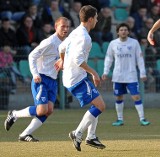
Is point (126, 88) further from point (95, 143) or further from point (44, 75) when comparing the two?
point (95, 143)

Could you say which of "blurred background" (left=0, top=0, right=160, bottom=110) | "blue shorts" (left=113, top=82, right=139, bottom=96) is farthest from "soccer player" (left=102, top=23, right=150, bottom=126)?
"blurred background" (left=0, top=0, right=160, bottom=110)

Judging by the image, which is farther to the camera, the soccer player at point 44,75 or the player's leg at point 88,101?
the soccer player at point 44,75

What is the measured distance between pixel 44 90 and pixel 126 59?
13.8 ft

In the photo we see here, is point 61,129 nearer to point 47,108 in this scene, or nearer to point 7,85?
point 47,108

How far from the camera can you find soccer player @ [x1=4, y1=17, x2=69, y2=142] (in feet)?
44.5

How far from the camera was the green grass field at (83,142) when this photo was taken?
1160cm

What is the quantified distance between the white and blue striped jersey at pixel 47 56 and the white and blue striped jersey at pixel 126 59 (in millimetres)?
3765

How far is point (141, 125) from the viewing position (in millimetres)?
17188

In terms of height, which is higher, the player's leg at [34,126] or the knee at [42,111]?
the knee at [42,111]

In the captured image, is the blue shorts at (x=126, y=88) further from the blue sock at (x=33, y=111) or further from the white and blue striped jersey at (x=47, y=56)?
the blue sock at (x=33, y=111)

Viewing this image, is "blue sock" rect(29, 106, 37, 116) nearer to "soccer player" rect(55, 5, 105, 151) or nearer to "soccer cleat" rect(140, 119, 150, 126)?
"soccer player" rect(55, 5, 105, 151)

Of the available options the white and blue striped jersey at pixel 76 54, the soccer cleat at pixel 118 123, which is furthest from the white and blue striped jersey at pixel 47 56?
the soccer cleat at pixel 118 123

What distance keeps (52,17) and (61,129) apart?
8365 mm

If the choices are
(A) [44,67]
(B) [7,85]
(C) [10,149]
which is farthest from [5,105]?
(C) [10,149]
